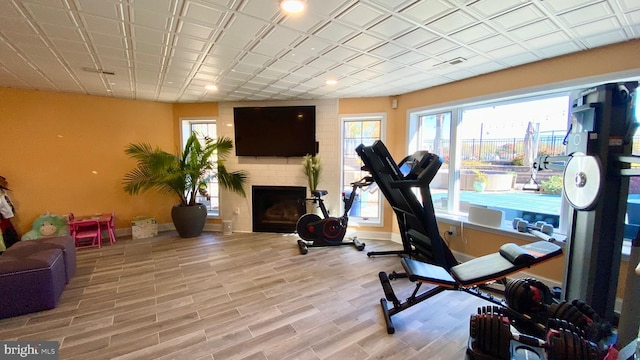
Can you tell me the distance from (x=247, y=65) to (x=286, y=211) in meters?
2.84

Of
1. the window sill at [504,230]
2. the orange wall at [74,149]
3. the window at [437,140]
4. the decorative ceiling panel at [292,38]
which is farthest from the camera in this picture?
the orange wall at [74,149]

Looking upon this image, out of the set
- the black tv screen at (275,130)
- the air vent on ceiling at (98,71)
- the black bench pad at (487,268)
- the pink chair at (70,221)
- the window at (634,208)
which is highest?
the air vent on ceiling at (98,71)

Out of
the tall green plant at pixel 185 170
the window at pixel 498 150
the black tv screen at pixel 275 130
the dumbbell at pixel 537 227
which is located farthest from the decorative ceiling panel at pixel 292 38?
the dumbbell at pixel 537 227

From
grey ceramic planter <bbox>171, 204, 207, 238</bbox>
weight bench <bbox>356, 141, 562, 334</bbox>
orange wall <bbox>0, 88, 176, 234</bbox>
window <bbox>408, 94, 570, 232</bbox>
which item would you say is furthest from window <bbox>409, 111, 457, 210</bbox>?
orange wall <bbox>0, 88, 176, 234</bbox>

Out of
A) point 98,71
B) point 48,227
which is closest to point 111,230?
point 48,227

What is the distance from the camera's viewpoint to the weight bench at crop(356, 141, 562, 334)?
2.03 meters

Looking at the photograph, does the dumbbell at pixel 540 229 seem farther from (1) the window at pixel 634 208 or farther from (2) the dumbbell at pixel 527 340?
(2) the dumbbell at pixel 527 340

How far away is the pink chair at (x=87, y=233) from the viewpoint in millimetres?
4125

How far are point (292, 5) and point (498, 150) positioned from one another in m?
3.12

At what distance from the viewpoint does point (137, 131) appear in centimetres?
487

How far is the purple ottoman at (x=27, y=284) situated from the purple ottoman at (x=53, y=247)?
0.14m

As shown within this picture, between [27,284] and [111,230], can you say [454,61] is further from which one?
[111,230]

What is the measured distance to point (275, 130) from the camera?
4.84 metres

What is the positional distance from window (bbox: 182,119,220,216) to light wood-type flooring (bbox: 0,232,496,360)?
176cm
